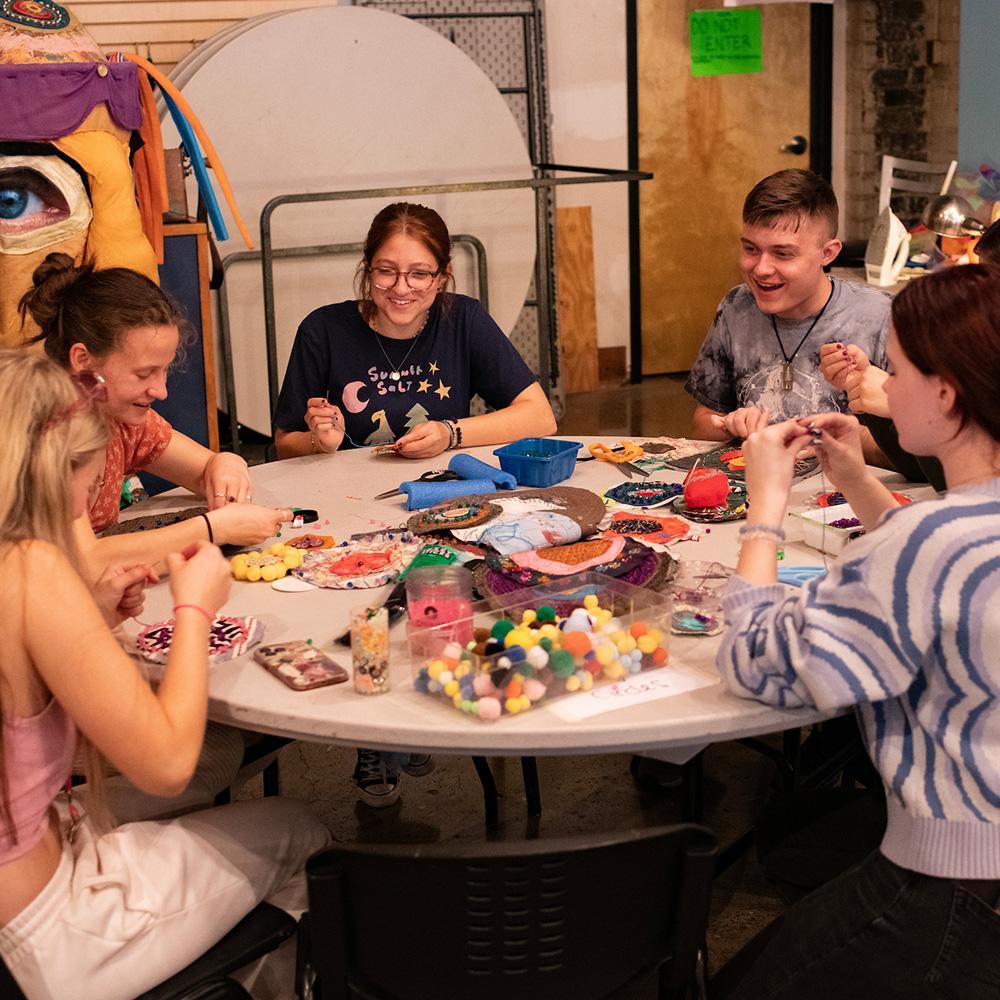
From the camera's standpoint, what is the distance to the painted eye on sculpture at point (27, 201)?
12.6ft

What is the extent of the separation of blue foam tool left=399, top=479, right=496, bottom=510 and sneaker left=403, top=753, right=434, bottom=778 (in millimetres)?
884

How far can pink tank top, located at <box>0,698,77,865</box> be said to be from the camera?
5.25ft

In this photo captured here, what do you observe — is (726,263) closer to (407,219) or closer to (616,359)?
(616,359)

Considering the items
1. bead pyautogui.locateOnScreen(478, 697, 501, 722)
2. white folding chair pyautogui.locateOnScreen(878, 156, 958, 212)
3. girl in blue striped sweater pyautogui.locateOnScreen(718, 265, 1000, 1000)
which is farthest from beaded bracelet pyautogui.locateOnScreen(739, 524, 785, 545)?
white folding chair pyautogui.locateOnScreen(878, 156, 958, 212)

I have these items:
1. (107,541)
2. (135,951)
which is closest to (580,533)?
(107,541)

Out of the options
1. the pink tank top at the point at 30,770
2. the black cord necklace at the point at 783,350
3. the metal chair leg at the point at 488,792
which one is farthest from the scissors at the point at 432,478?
the pink tank top at the point at 30,770

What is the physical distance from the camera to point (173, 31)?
5.70 m

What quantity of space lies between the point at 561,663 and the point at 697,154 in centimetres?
586

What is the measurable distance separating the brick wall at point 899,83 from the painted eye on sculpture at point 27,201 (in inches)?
189

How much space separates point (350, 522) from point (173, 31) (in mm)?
3961

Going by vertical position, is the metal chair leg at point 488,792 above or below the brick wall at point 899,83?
below

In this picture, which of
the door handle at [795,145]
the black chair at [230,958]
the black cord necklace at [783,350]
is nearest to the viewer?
the black chair at [230,958]

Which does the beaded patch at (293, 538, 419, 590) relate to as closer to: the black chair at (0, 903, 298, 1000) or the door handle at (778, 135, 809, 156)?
the black chair at (0, 903, 298, 1000)

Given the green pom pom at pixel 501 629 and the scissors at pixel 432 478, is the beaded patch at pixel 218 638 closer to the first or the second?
the green pom pom at pixel 501 629
